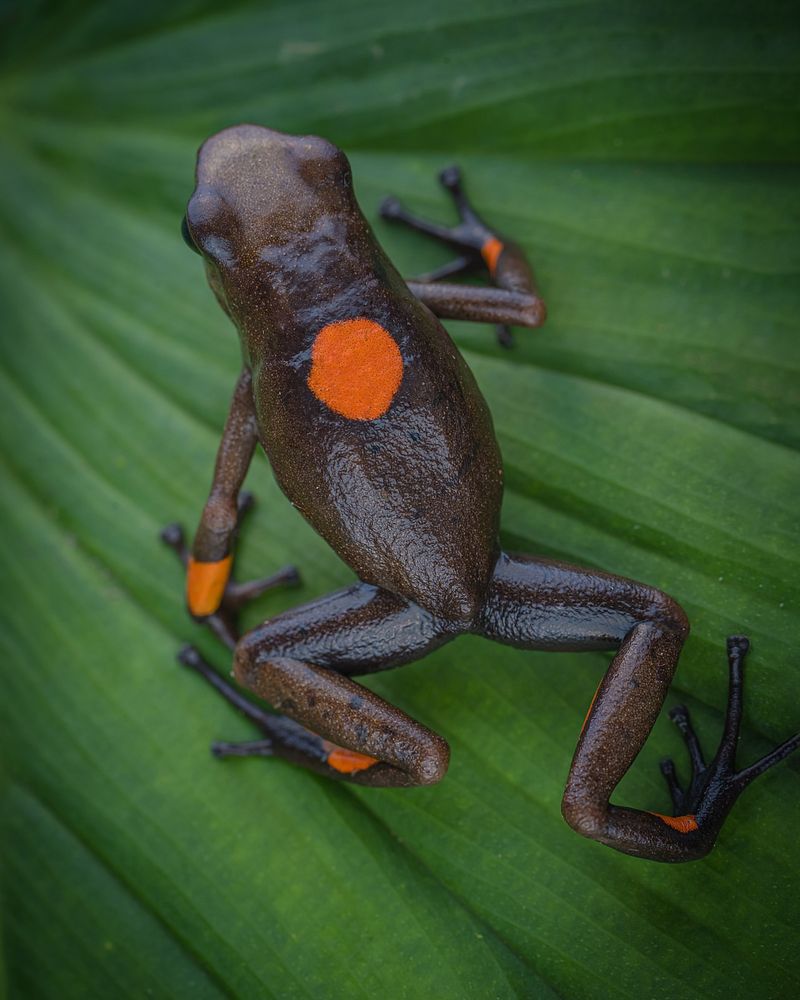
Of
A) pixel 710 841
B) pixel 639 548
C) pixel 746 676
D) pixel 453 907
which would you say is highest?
pixel 639 548

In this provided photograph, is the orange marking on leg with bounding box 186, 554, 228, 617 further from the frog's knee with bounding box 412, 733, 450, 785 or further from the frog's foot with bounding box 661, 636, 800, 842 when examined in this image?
the frog's foot with bounding box 661, 636, 800, 842

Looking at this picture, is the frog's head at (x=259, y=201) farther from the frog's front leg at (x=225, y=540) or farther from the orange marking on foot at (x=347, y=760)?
the orange marking on foot at (x=347, y=760)

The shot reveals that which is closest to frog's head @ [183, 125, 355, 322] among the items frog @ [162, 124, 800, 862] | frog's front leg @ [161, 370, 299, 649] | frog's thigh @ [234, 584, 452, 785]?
frog @ [162, 124, 800, 862]

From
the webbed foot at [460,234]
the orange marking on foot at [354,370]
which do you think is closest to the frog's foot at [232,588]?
the orange marking on foot at [354,370]

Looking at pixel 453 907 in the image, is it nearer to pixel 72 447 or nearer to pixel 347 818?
pixel 347 818

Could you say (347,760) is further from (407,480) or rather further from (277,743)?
(407,480)

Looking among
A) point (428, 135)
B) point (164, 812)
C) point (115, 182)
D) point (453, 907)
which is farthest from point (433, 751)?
point (115, 182)
